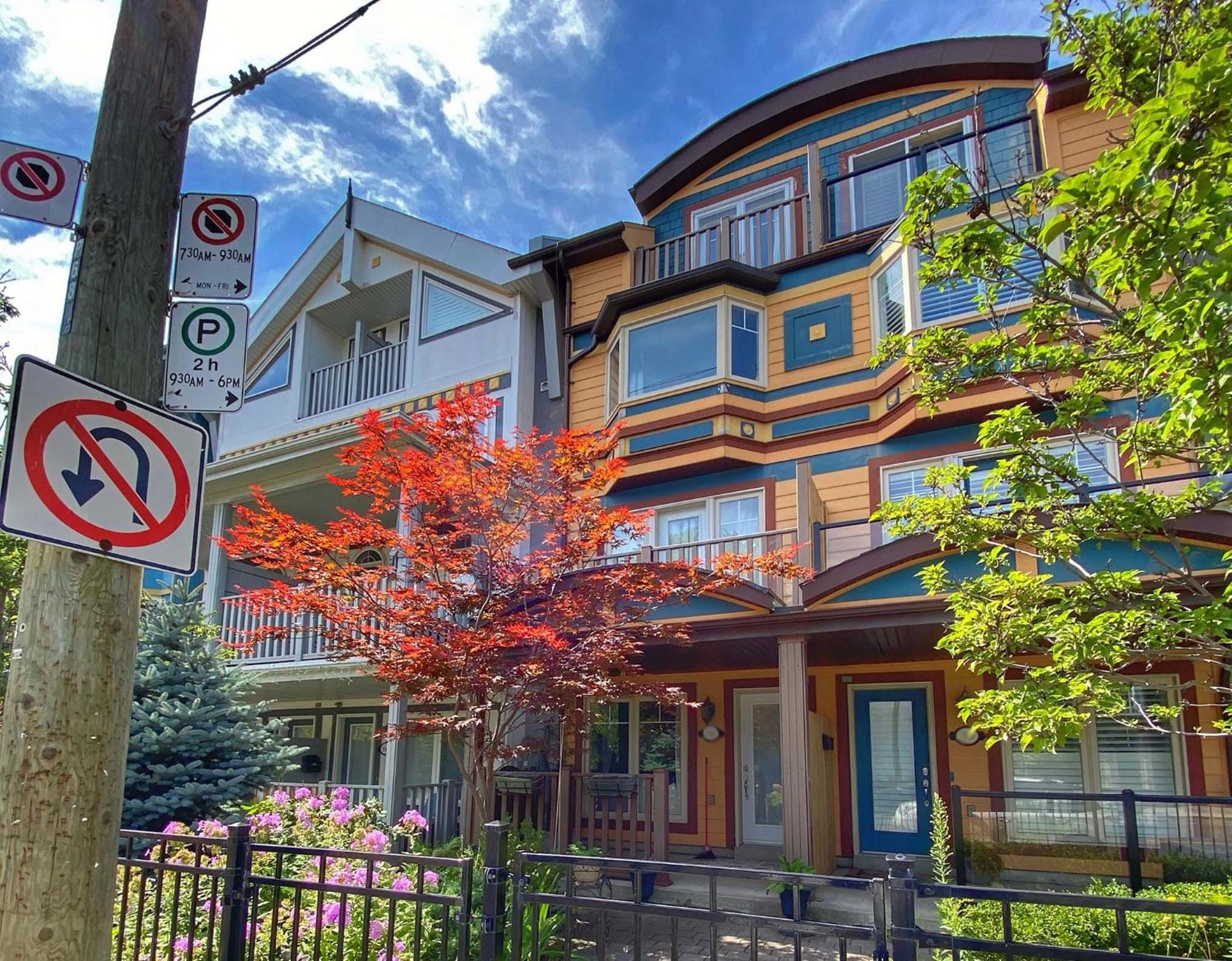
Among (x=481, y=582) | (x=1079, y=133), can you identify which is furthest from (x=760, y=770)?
(x=1079, y=133)

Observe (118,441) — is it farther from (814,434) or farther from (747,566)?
(814,434)

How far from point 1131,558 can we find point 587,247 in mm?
9620

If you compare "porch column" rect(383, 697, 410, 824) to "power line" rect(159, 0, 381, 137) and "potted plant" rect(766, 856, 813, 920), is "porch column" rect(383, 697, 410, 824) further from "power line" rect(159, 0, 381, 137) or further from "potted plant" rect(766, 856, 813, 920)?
Answer: "power line" rect(159, 0, 381, 137)

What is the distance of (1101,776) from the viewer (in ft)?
35.9

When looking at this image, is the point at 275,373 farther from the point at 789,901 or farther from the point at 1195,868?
the point at 1195,868

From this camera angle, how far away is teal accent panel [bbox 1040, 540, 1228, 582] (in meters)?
8.36

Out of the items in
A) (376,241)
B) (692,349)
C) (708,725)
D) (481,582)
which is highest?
(376,241)

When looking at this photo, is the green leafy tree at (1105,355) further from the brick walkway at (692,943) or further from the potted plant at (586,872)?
the potted plant at (586,872)

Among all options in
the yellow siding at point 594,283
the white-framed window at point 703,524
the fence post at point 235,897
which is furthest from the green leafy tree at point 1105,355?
the yellow siding at point 594,283

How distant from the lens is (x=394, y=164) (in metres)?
11.2

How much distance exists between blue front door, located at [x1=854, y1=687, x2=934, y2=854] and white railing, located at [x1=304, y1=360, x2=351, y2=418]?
10595 millimetres

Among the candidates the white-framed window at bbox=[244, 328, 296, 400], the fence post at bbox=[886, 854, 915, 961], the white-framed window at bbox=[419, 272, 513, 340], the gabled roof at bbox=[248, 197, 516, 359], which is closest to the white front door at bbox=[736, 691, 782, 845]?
the white-framed window at bbox=[419, 272, 513, 340]

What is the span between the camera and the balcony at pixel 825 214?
12.8 meters

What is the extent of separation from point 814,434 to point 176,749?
898cm
